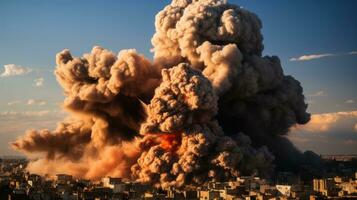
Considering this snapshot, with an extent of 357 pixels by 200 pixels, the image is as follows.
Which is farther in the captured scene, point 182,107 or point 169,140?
point 169,140

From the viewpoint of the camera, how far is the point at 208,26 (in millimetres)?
59125

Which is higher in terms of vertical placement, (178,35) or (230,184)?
(178,35)

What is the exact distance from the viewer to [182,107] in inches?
2099

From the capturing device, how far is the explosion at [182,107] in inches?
2089

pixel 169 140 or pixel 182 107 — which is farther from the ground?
pixel 182 107

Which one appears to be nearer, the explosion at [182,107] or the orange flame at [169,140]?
the explosion at [182,107]

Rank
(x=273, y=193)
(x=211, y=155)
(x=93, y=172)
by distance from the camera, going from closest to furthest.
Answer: (x=273, y=193) < (x=211, y=155) < (x=93, y=172)

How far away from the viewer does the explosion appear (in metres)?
53.1

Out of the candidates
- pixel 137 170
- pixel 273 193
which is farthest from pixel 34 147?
pixel 273 193

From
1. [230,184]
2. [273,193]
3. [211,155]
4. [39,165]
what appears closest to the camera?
[273,193]

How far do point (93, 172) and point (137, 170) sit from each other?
542 centimetres

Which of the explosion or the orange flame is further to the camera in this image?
the orange flame

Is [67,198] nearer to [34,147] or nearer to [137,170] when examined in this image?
[137,170]

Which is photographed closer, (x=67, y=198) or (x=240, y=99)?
(x=67, y=198)
